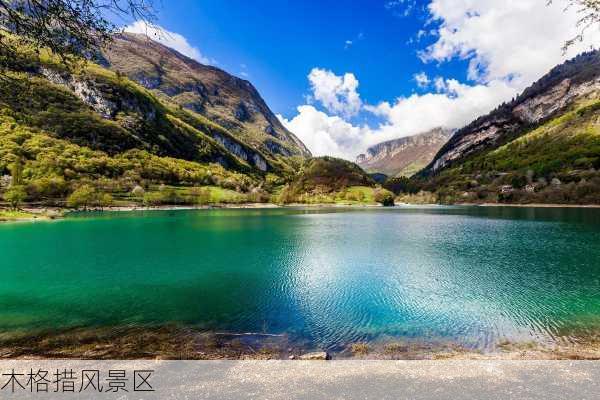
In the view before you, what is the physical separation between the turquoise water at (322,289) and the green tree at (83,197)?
121279mm

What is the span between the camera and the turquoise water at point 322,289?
21.9 metres

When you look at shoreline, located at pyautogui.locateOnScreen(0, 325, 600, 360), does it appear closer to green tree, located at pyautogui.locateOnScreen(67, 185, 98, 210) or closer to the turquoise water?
the turquoise water

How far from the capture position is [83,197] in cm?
16475

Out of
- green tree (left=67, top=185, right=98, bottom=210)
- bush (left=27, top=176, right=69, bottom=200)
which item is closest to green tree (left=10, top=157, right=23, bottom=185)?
bush (left=27, top=176, right=69, bottom=200)

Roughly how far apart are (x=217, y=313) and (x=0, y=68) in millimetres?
19583

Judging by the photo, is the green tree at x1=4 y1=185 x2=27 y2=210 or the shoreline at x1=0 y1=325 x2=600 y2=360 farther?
the green tree at x1=4 y1=185 x2=27 y2=210

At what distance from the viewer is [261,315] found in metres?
24.2

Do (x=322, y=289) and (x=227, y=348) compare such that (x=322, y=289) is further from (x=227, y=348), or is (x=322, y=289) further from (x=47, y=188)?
(x=47, y=188)

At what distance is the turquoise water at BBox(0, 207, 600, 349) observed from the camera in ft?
72.0

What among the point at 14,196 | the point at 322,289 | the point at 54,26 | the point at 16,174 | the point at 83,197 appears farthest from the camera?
the point at 83,197

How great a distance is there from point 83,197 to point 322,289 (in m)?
179

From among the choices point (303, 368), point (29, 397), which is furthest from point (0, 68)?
point (303, 368)

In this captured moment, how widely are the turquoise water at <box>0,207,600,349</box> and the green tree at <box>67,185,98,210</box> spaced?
12128 centimetres

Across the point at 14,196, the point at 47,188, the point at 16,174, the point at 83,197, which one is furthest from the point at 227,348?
the point at 16,174
